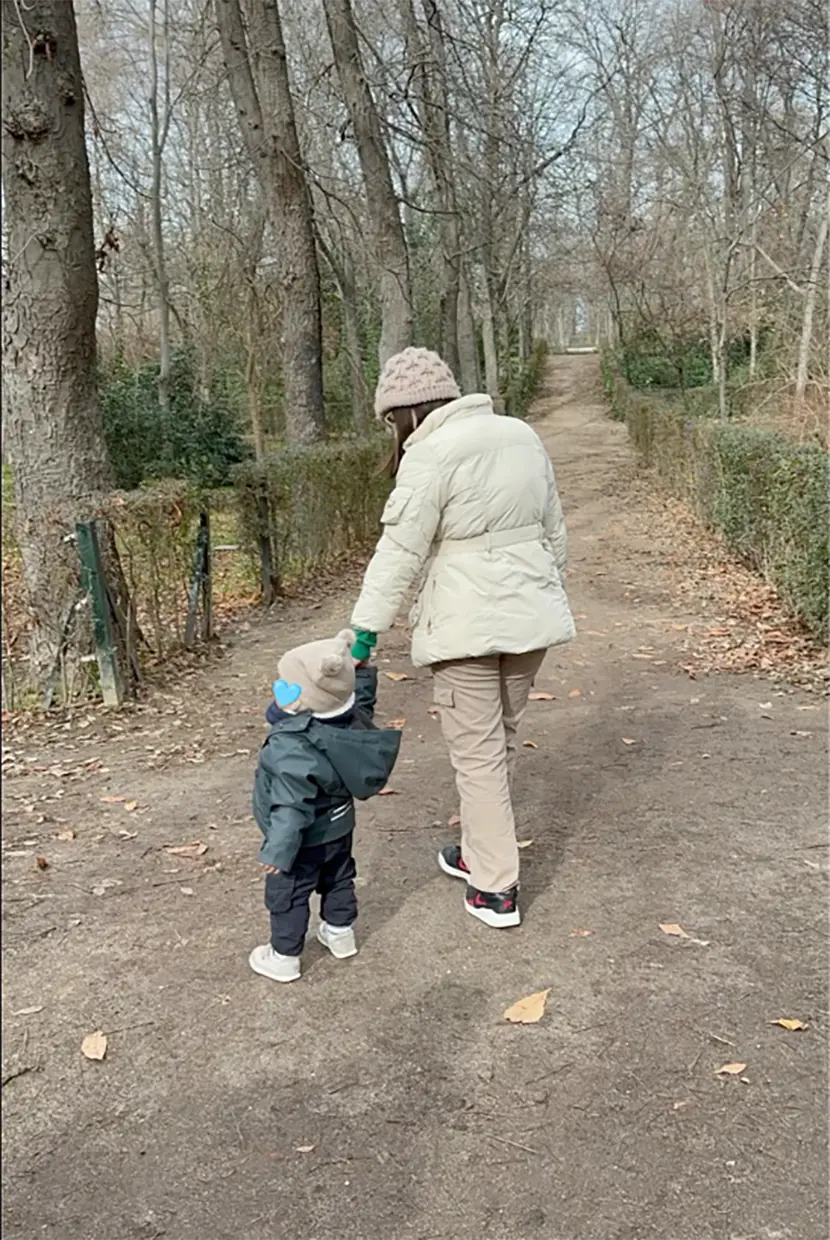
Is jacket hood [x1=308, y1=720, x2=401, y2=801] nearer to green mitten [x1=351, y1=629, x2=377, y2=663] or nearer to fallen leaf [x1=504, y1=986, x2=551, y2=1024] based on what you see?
green mitten [x1=351, y1=629, x2=377, y2=663]

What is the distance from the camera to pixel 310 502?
976cm

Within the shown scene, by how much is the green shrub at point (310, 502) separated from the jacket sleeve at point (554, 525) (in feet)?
17.1

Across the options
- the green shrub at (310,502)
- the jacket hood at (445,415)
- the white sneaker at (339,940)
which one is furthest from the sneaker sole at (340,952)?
the green shrub at (310,502)

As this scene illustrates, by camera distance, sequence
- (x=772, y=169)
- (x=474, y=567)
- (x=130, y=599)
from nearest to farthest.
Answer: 1. (x=474, y=567)
2. (x=130, y=599)
3. (x=772, y=169)

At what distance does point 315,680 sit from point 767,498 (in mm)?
6512

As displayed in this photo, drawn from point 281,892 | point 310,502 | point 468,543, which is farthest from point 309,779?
point 310,502

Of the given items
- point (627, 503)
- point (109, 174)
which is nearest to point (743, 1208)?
point (627, 503)

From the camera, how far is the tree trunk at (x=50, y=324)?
19.5 ft

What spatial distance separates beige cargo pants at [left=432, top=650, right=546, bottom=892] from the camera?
3.43 metres

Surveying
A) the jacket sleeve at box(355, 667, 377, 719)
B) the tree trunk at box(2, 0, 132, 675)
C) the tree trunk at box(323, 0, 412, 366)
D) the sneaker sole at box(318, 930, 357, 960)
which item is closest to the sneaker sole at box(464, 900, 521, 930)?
the sneaker sole at box(318, 930, 357, 960)

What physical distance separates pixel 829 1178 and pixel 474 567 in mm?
1844

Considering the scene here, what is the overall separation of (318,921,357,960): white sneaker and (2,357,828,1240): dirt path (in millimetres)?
65

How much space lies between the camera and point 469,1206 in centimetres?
228

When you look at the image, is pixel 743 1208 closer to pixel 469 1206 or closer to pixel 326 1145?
pixel 469 1206
